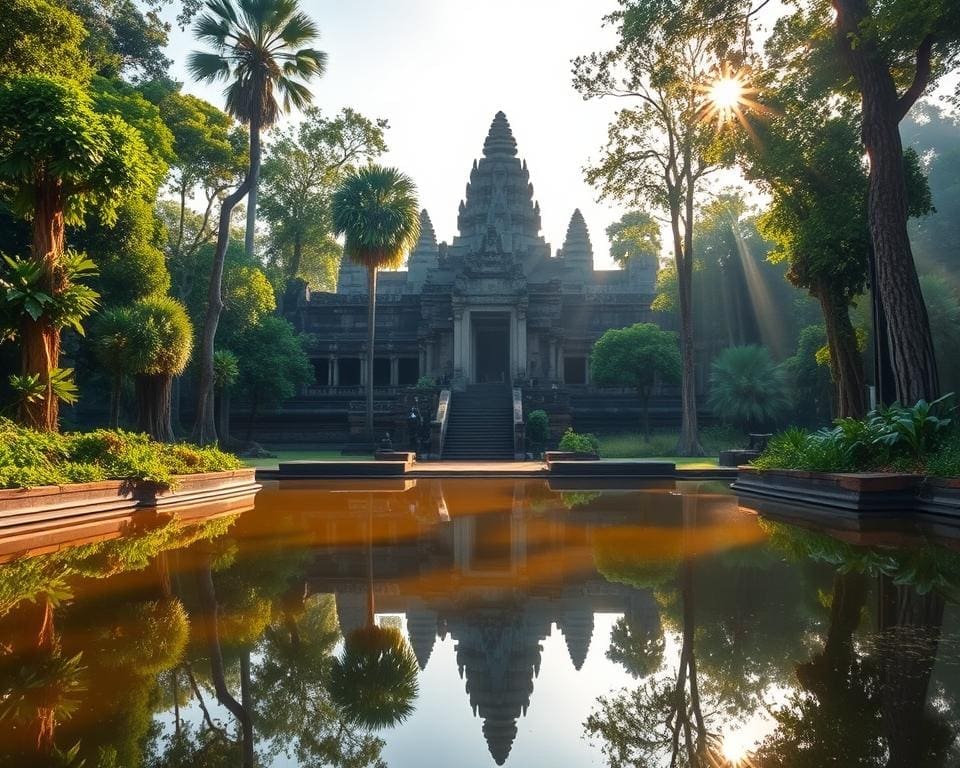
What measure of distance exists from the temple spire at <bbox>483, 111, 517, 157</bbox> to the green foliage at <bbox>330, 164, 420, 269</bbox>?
875 inches

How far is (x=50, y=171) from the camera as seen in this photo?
464 inches

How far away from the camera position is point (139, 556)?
277 inches

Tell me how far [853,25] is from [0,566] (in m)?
15.1

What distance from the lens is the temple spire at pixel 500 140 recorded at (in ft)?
162

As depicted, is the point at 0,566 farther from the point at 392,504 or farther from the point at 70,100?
the point at 70,100

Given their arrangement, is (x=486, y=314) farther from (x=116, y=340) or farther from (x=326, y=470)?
(x=116, y=340)

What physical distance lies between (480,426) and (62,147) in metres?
18.0

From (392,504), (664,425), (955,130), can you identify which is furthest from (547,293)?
(955,130)

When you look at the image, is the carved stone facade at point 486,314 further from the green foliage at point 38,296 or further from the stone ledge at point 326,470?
the green foliage at point 38,296

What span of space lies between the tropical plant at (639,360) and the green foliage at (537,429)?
486 cm

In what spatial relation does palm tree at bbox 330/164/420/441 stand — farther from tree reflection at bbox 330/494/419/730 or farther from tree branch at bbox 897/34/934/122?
tree reflection at bbox 330/494/419/730

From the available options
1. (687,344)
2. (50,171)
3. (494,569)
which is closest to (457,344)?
(687,344)

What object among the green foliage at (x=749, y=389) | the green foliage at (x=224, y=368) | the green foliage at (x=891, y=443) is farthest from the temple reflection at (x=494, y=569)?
the green foliage at (x=749, y=389)

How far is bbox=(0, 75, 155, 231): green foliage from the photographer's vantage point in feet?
38.0
